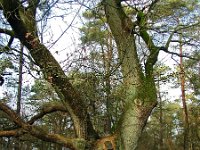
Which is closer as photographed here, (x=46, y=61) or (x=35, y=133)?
(x=46, y=61)

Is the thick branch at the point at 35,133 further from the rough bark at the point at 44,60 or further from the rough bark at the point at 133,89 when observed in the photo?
the rough bark at the point at 133,89

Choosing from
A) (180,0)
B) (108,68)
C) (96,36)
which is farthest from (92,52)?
(180,0)

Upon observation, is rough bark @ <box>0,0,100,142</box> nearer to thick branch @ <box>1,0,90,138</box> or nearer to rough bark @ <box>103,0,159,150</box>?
thick branch @ <box>1,0,90,138</box>

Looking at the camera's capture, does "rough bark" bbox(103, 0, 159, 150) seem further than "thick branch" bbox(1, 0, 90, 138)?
Yes

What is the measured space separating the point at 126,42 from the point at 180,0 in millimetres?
3236

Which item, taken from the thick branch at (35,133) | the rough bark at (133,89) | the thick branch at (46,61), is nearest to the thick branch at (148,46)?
the rough bark at (133,89)

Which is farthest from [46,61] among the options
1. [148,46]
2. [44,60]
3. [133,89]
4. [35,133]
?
[148,46]

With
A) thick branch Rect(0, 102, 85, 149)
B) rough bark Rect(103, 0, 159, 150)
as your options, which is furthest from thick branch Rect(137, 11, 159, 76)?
thick branch Rect(0, 102, 85, 149)

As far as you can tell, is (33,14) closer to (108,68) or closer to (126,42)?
(108,68)

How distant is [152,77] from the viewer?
22.7ft

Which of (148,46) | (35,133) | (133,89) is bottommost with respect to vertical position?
(35,133)

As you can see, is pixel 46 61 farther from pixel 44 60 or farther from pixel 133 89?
pixel 133 89

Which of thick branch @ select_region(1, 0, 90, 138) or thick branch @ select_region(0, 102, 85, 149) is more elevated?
thick branch @ select_region(1, 0, 90, 138)

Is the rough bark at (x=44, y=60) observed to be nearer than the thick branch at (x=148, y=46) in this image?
Yes
